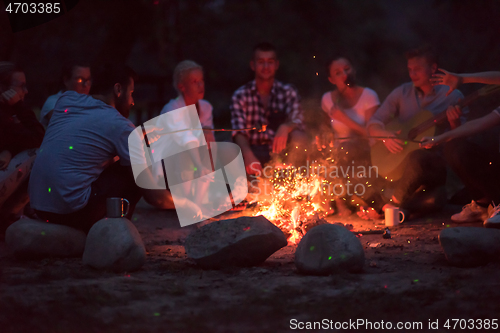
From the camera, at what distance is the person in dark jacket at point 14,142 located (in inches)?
187

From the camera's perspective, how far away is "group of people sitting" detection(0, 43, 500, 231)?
13.4ft

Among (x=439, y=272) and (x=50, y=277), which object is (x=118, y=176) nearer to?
(x=50, y=277)

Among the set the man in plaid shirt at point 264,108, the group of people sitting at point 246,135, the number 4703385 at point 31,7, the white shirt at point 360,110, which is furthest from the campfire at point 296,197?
the number 4703385 at point 31,7

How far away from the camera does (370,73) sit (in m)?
17.8

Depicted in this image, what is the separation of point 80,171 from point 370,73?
15.3m

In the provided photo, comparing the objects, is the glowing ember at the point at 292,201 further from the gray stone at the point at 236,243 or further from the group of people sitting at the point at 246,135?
the gray stone at the point at 236,243

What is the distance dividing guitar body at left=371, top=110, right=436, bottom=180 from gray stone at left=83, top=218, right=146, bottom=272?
3.52 metres

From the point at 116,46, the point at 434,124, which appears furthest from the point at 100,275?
the point at 116,46

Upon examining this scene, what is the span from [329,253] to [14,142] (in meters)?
3.42

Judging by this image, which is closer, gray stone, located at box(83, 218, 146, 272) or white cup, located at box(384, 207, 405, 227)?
gray stone, located at box(83, 218, 146, 272)

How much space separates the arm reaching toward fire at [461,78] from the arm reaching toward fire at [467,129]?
1.46 ft

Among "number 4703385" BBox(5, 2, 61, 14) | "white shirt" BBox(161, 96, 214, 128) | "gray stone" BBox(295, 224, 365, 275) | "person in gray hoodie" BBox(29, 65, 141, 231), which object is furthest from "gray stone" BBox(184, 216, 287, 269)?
"number 4703385" BBox(5, 2, 61, 14)

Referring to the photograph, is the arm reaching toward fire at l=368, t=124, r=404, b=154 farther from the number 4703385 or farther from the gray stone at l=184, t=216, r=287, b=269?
the number 4703385

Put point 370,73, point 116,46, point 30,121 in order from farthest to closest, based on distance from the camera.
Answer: point 370,73
point 116,46
point 30,121
